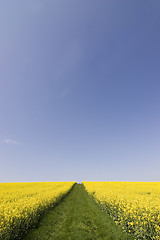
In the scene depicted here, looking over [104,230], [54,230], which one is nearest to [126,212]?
[104,230]

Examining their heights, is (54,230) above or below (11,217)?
below

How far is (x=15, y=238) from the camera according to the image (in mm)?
7289

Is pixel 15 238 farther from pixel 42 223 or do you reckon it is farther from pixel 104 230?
pixel 104 230

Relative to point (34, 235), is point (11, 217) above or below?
above

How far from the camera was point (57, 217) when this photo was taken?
38.3ft

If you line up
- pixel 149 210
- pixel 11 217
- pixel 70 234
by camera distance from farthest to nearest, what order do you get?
pixel 70 234 → pixel 149 210 → pixel 11 217

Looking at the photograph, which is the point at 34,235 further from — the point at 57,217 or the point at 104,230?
the point at 104,230

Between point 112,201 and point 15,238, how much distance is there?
26.9 feet

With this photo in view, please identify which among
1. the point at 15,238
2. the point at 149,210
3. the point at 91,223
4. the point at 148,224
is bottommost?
the point at 91,223

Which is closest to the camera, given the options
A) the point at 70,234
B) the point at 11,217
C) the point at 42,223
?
the point at 11,217

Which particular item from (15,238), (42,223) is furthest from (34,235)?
(42,223)

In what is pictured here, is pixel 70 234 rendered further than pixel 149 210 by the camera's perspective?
Yes

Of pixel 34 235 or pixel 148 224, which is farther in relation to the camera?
pixel 34 235

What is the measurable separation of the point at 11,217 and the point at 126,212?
25.1ft
